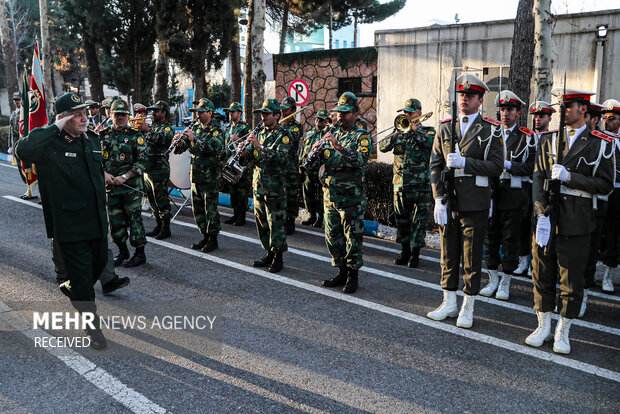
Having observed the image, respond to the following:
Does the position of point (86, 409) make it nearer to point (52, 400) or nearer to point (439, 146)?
point (52, 400)

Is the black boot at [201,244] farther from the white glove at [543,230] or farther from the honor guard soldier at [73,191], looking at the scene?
the white glove at [543,230]

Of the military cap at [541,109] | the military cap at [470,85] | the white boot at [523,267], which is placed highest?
the military cap at [470,85]

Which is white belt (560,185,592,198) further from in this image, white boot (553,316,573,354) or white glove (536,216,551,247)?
white boot (553,316,573,354)

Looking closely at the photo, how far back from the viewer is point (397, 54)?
589 inches

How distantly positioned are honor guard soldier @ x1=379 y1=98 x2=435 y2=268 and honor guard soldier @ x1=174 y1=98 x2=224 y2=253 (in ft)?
7.97

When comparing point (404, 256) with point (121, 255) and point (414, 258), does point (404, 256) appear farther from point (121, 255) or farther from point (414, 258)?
point (121, 255)

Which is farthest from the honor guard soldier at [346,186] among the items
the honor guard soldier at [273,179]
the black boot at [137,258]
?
the black boot at [137,258]

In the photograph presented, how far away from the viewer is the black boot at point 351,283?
231 inches

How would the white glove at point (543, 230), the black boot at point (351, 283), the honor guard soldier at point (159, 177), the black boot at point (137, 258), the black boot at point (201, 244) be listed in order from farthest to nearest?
1. the honor guard soldier at point (159, 177)
2. the black boot at point (201, 244)
3. the black boot at point (137, 258)
4. the black boot at point (351, 283)
5. the white glove at point (543, 230)

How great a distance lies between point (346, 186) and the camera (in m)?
5.83

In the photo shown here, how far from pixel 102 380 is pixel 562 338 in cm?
378

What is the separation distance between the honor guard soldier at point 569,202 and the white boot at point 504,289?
1.19 metres

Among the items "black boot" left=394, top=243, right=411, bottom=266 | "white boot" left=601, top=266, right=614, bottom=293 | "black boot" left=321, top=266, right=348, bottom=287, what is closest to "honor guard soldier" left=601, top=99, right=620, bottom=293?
"white boot" left=601, top=266, right=614, bottom=293

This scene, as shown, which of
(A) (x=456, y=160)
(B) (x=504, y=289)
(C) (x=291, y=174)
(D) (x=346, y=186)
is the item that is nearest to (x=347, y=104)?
(D) (x=346, y=186)
